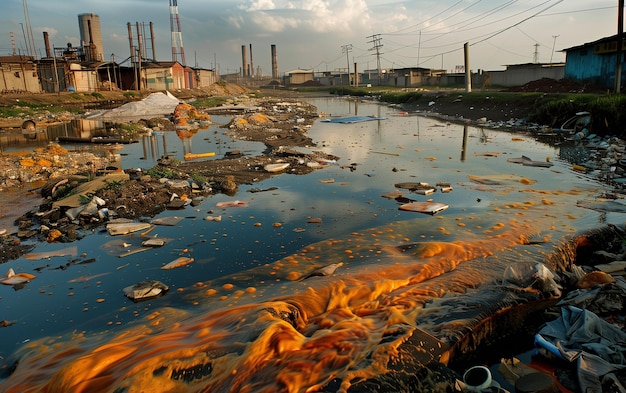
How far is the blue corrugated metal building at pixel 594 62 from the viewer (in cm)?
2200

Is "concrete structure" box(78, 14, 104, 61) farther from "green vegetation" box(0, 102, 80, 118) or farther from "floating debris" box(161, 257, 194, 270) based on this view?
"floating debris" box(161, 257, 194, 270)

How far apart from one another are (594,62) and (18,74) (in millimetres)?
43305

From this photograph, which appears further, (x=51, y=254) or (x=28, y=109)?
(x=28, y=109)

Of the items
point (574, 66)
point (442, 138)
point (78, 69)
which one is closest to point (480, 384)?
point (442, 138)

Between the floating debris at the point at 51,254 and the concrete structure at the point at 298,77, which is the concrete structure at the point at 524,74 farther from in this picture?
the concrete structure at the point at 298,77

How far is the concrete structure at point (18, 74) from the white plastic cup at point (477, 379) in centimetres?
4016

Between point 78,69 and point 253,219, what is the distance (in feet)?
130

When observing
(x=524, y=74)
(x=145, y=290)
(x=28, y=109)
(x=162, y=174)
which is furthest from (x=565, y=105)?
(x=28, y=109)

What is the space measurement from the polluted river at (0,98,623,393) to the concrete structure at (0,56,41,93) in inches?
1394

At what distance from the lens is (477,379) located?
286 cm

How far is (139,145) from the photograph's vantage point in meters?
14.4

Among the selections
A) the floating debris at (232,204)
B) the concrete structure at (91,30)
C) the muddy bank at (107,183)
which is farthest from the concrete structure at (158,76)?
the floating debris at (232,204)

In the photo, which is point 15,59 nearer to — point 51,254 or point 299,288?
point 51,254

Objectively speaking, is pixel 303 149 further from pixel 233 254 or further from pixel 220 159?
pixel 233 254
